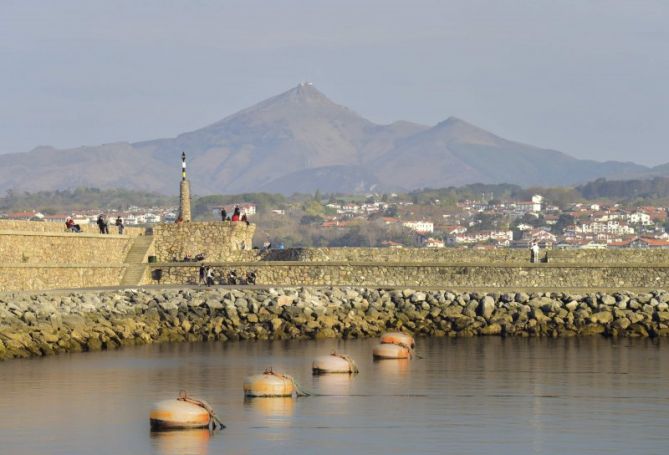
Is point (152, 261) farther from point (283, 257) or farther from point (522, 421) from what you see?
point (522, 421)

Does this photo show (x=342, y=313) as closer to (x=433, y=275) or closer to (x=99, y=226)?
(x=433, y=275)

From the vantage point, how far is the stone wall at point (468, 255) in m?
48.3

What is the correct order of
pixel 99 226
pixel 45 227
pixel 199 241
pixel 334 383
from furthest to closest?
pixel 199 241 → pixel 99 226 → pixel 45 227 → pixel 334 383

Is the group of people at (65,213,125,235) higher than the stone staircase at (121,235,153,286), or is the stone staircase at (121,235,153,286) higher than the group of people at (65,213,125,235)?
the group of people at (65,213,125,235)

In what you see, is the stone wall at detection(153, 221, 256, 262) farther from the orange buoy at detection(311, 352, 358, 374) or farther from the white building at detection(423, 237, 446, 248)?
the white building at detection(423, 237, 446, 248)

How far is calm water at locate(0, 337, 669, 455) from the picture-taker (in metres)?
24.3

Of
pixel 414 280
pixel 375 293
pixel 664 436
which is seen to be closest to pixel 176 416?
pixel 664 436

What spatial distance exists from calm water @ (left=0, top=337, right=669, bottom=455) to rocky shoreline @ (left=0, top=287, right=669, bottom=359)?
174 cm

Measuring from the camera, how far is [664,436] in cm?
2486

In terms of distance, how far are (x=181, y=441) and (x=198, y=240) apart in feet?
86.7

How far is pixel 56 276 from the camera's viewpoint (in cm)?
4484

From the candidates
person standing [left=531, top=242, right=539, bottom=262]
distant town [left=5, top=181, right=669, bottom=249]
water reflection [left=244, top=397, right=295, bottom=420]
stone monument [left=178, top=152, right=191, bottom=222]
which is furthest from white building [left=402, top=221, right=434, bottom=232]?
water reflection [left=244, top=397, right=295, bottom=420]

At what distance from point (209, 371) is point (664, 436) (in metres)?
11.0

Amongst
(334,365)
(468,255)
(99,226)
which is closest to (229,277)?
(99,226)
